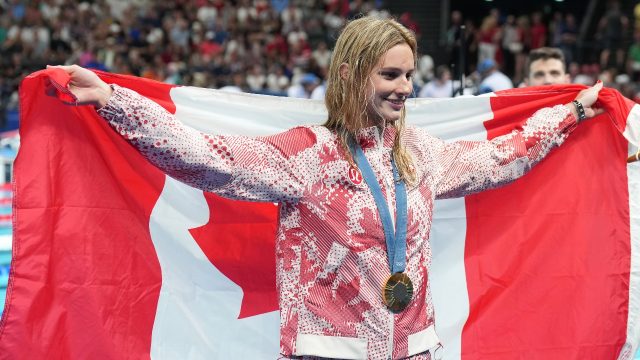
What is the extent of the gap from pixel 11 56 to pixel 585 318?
13.8 m

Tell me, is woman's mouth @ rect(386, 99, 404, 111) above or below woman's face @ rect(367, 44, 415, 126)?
below

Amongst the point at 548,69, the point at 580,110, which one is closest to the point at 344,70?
the point at 580,110

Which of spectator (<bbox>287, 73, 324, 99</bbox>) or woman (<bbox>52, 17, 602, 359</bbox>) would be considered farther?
spectator (<bbox>287, 73, 324, 99</bbox>)

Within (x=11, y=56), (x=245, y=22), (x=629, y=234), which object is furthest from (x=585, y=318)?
(x=245, y=22)

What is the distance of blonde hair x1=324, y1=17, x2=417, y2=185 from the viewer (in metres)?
2.51

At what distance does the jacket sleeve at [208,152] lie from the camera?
2346 mm

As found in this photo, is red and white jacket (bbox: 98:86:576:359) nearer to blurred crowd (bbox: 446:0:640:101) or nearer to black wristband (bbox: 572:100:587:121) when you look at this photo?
black wristband (bbox: 572:100:587:121)

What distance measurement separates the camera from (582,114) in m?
3.37

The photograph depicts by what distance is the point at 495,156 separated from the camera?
2.95m

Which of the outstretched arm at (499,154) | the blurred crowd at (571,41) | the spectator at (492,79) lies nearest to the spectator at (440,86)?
the blurred crowd at (571,41)

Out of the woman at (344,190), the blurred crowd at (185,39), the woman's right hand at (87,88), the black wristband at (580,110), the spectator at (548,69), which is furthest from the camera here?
the blurred crowd at (185,39)

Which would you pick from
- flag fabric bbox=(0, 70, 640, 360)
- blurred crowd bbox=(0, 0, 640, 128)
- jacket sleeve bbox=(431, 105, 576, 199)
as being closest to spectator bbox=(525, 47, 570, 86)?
flag fabric bbox=(0, 70, 640, 360)

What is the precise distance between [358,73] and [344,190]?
33 centimetres

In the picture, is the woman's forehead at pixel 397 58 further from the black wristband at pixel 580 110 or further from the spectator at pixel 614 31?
the spectator at pixel 614 31
